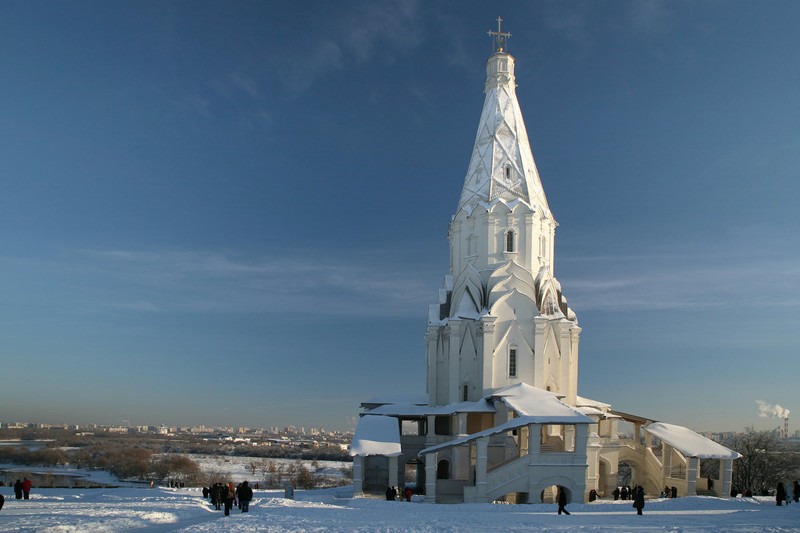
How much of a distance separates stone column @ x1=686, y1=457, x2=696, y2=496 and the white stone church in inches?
1.8

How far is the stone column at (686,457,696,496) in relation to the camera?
3141 cm

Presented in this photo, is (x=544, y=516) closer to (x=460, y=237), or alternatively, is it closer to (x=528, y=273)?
(x=528, y=273)

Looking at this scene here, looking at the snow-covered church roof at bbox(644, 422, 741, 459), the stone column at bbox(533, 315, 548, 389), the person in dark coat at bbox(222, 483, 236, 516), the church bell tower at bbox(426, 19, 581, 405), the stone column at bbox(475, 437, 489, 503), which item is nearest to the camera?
the person in dark coat at bbox(222, 483, 236, 516)

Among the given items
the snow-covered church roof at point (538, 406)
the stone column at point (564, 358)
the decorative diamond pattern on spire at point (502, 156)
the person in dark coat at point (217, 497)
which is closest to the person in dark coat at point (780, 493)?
the snow-covered church roof at point (538, 406)

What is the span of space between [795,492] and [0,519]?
25.9 m

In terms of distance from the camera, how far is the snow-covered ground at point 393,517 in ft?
56.8

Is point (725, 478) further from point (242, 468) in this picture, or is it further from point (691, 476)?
point (242, 468)

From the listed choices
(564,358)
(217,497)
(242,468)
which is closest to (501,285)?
(564,358)

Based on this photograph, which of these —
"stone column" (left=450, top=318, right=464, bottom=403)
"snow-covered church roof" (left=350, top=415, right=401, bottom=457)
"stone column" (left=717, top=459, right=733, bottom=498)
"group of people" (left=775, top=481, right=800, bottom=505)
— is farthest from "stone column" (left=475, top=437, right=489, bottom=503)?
"stone column" (left=717, top=459, right=733, bottom=498)

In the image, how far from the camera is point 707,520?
18.6 metres

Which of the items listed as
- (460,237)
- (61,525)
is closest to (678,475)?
(460,237)

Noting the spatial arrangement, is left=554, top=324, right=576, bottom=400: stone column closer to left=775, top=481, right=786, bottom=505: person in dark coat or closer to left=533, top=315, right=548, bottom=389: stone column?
left=533, top=315, right=548, bottom=389: stone column

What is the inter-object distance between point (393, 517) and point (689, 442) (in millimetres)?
19124

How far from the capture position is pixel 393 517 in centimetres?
1992
